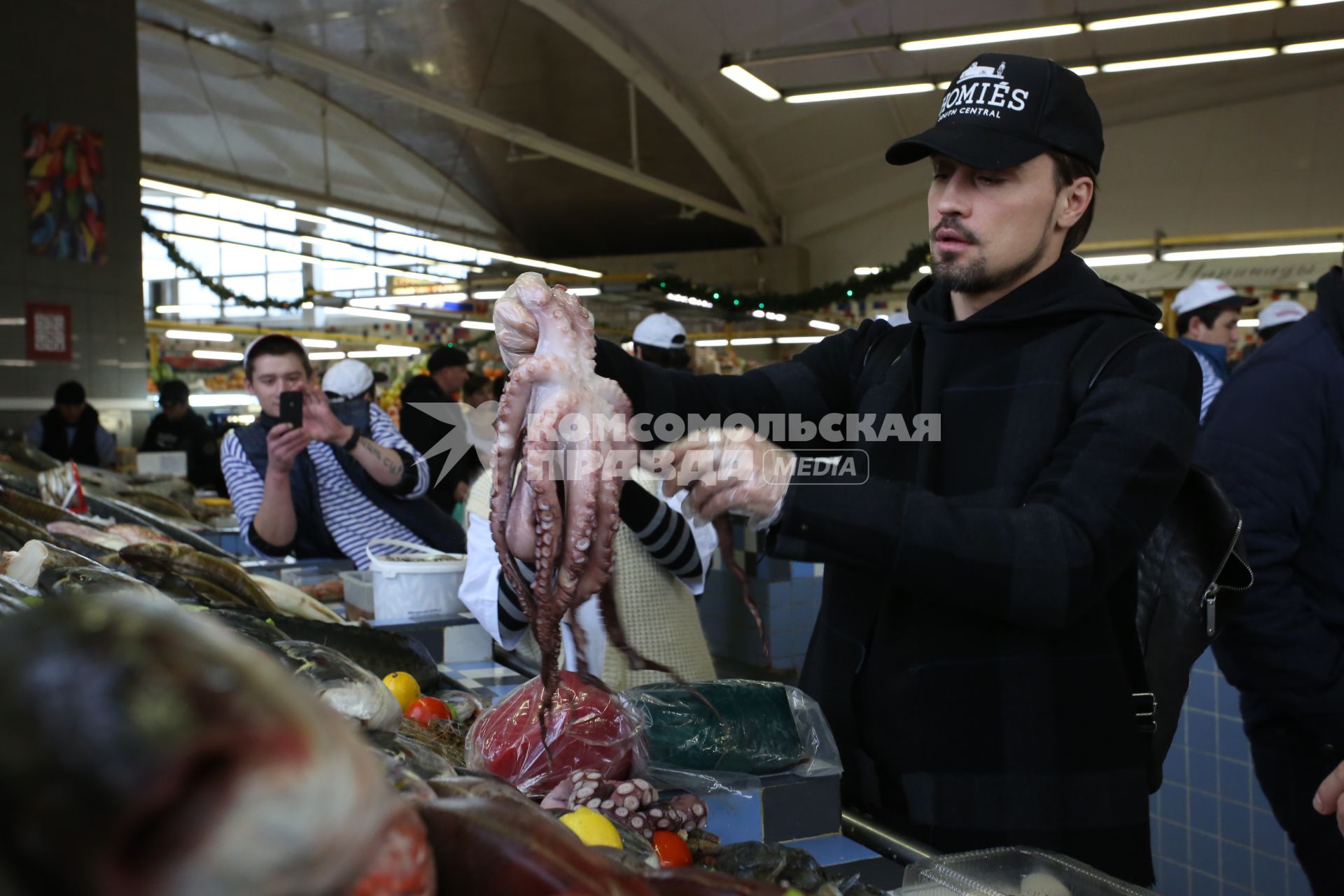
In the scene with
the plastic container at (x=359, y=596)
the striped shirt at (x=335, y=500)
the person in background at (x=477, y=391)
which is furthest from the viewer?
the person in background at (x=477, y=391)

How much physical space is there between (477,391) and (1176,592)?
6771 mm

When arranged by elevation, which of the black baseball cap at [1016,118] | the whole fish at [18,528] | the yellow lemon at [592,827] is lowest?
the yellow lemon at [592,827]

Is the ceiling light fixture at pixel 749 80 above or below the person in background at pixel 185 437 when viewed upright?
above

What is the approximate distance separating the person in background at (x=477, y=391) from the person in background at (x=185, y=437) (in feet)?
7.61

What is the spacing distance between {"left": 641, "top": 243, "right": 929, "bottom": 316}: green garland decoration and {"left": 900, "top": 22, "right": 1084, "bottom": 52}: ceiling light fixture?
4454mm

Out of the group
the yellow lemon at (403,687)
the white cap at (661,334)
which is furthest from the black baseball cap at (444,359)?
the yellow lemon at (403,687)

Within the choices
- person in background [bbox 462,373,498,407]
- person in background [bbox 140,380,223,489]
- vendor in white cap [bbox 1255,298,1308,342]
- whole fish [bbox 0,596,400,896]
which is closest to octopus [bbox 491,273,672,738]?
whole fish [bbox 0,596,400,896]

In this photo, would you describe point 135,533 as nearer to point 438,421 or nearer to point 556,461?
point 556,461

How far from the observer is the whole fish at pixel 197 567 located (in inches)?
78.5

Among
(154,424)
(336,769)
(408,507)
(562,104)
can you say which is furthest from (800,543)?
(562,104)

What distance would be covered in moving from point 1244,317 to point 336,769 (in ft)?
48.8

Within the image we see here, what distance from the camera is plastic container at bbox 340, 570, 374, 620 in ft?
9.37

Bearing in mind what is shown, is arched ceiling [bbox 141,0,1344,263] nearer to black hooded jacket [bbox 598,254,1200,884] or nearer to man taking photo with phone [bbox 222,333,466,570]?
man taking photo with phone [bbox 222,333,466,570]

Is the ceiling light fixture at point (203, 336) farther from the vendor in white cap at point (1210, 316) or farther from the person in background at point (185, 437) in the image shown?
the vendor in white cap at point (1210, 316)
